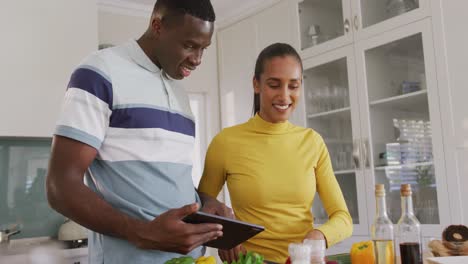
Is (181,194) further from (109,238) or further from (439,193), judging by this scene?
(439,193)

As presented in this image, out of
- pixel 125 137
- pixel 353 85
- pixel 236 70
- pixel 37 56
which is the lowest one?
pixel 125 137

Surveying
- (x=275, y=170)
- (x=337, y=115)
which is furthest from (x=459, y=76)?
(x=275, y=170)

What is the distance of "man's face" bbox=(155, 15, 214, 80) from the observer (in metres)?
1.17

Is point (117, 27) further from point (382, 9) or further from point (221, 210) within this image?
point (221, 210)

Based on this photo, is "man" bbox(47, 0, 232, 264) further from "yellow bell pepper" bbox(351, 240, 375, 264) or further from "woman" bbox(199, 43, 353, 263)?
"yellow bell pepper" bbox(351, 240, 375, 264)

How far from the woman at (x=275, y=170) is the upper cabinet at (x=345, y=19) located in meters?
1.51

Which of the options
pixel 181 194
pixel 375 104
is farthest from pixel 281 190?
pixel 375 104

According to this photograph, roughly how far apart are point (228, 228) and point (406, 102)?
6.71ft

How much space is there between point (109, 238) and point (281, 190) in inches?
22.0

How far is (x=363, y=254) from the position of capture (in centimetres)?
118

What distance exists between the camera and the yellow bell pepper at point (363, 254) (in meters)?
1.18

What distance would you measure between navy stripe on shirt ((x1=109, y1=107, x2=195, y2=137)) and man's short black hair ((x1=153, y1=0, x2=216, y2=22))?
0.24 metres

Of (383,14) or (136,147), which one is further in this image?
(383,14)

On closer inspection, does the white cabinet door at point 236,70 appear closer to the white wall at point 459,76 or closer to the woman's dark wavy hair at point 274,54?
the white wall at point 459,76
